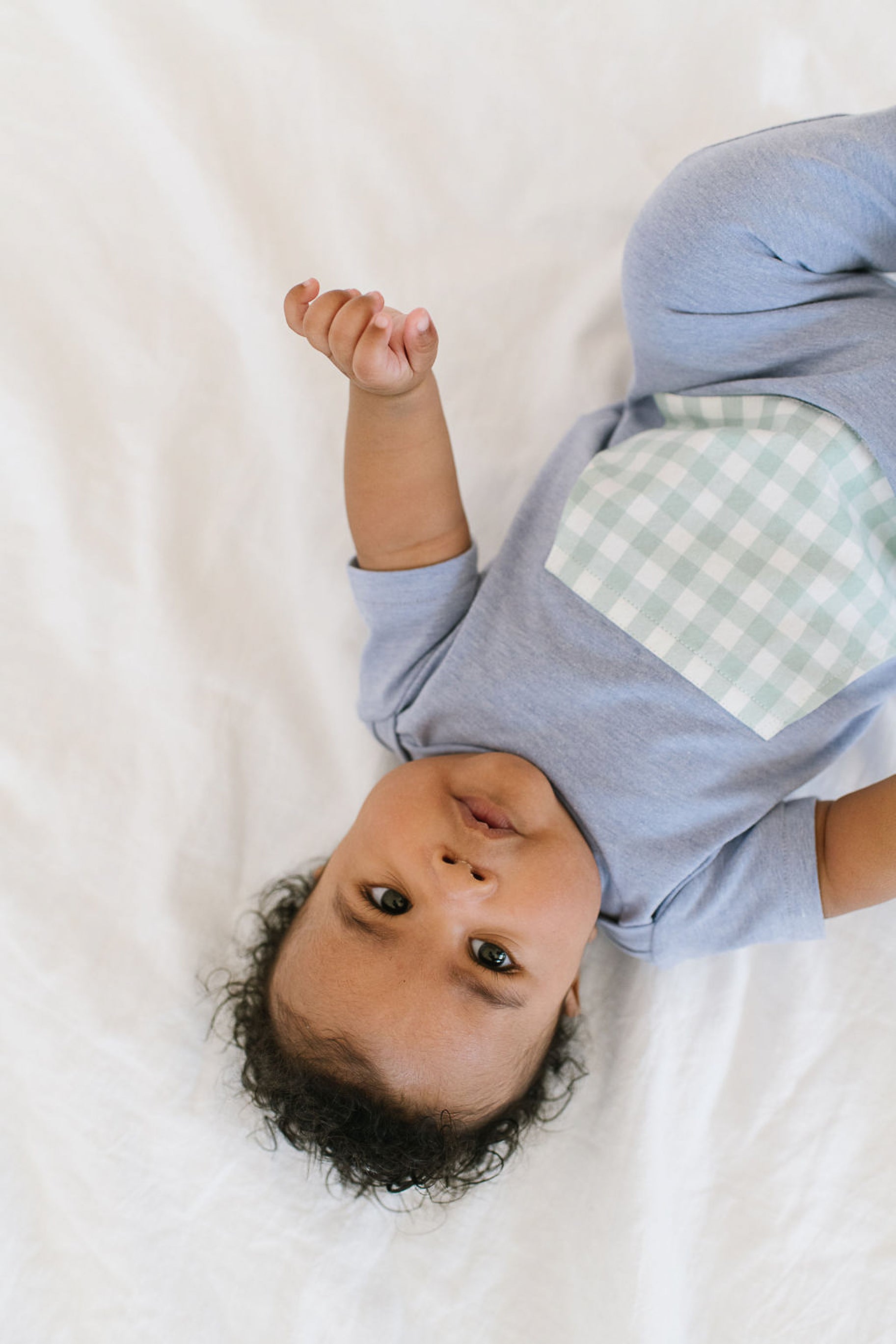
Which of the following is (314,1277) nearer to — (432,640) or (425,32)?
(432,640)

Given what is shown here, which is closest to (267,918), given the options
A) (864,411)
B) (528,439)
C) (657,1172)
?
(657,1172)

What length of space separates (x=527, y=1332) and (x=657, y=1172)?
0.67 feet

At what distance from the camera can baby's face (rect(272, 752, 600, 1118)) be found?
2.85 feet

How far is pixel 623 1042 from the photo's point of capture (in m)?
1.08

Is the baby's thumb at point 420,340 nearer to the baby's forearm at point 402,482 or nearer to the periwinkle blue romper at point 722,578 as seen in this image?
the baby's forearm at point 402,482

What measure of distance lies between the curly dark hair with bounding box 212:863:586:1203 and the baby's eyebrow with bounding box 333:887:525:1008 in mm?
105

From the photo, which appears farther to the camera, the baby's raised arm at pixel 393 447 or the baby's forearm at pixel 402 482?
the baby's forearm at pixel 402 482

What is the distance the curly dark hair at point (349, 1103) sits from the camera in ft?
2.94

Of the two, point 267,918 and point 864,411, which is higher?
point 864,411

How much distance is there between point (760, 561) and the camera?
952mm

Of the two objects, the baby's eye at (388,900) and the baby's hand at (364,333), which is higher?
the baby's hand at (364,333)

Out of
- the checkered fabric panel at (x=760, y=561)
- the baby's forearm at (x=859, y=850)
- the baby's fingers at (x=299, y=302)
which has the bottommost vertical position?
the baby's forearm at (x=859, y=850)

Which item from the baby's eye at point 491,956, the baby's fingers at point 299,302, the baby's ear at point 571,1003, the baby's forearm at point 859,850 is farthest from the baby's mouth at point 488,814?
the baby's fingers at point 299,302

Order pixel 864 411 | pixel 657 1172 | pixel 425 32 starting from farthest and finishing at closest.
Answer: pixel 425 32 → pixel 657 1172 → pixel 864 411
